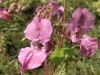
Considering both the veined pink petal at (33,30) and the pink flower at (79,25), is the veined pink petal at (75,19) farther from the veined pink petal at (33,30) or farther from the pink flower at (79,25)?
the veined pink petal at (33,30)

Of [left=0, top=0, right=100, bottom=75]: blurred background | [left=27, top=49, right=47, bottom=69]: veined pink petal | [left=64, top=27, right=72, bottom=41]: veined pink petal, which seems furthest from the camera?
[left=0, top=0, right=100, bottom=75]: blurred background

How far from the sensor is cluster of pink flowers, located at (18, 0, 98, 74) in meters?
1.20

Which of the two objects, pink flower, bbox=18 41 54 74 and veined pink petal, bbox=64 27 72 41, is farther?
veined pink petal, bbox=64 27 72 41

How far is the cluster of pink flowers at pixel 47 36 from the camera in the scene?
3.93 ft

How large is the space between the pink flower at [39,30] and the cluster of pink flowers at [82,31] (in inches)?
4.4

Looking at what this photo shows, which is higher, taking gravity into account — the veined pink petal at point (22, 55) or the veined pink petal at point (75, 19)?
the veined pink petal at point (75, 19)

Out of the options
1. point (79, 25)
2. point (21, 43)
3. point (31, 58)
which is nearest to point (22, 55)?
point (31, 58)

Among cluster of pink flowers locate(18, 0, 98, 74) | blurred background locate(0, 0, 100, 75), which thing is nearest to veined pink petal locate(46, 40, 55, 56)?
cluster of pink flowers locate(18, 0, 98, 74)

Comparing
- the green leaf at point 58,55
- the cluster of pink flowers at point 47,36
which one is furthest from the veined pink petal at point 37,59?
the green leaf at point 58,55

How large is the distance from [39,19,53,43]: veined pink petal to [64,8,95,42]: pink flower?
4.3 inches

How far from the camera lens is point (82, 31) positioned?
132 cm

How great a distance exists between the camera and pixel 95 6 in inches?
171

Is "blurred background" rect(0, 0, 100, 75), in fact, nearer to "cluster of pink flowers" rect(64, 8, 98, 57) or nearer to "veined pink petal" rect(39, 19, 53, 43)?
"cluster of pink flowers" rect(64, 8, 98, 57)

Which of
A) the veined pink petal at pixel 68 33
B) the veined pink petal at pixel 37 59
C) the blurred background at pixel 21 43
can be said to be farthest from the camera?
the blurred background at pixel 21 43
